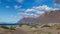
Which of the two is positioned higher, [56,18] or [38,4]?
[38,4]

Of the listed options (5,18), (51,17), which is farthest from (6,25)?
(51,17)

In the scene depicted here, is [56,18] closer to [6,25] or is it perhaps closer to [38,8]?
[38,8]

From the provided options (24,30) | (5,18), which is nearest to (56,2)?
(24,30)

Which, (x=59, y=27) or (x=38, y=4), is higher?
(x=38, y=4)

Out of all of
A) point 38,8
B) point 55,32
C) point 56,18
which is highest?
point 38,8

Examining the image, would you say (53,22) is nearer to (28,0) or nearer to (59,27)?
(59,27)

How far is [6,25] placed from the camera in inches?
90.1

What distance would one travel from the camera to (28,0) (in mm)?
2336

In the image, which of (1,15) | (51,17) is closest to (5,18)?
(1,15)

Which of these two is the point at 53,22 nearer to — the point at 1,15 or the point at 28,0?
the point at 28,0

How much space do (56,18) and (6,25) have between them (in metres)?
0.71

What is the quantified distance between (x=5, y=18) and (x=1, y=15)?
0.07 metres

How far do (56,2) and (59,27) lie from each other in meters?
0.36

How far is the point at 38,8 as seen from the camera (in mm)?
2326
